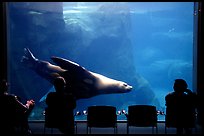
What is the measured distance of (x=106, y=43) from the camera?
26469mm

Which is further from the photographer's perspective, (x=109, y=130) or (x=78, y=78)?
(x=78, y=78)

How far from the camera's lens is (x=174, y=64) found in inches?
1037

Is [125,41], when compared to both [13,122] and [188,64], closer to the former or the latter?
[188,64]

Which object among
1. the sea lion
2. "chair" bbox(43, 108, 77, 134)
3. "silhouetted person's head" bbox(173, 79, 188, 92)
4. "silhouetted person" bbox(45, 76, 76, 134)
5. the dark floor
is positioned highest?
the sea lion

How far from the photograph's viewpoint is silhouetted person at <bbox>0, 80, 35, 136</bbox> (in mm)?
4930

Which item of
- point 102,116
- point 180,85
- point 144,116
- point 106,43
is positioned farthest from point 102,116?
point 106,43

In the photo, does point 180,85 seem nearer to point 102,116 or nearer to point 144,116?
point 144,116

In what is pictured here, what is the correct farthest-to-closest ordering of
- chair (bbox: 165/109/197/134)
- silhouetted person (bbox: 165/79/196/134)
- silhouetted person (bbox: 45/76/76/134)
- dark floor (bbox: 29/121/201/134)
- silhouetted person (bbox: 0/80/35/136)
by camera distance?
1. dark floor (bbox: 29/121/201/134)
2. chair (bbox: 165/109/197/134)
3. silhouetted person (bbox: 165/79/196/134)
4. silhouetted person (bbox: 0/80/35/136)
5. silhouetted person (bbox: 45/76/76/134)

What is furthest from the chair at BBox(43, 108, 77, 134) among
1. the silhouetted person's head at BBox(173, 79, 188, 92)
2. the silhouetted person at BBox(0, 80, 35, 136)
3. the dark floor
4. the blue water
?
the blue water

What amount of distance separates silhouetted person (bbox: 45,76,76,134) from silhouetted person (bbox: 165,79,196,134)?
159cm

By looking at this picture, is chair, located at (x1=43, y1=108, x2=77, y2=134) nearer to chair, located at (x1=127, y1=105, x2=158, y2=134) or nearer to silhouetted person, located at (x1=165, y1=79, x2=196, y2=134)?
chair, located at (x1=127, y1=105, x2=158, y2=134)

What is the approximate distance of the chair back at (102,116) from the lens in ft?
18.6

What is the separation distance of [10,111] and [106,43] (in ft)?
71.2

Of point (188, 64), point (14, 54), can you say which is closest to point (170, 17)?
point (188, 64)
